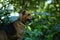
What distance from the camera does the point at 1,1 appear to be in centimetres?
439

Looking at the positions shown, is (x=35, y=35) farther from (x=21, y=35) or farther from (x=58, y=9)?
(x=58, y=9)

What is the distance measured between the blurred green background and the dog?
0.43 feet

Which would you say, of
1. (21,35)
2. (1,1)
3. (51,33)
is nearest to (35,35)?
(21,35)

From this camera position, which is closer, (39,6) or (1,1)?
(1,1)

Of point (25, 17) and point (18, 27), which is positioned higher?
point (25, 17)

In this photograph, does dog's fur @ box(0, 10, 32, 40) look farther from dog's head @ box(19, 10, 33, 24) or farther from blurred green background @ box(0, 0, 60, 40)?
blurred green background @ box(0, 0, 60, 40)

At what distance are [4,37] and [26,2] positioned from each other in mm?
1553

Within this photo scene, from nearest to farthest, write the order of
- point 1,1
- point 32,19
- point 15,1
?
point 32,19, point 1,1, point 15,1

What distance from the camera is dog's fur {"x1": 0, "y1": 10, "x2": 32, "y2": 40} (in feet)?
12.1

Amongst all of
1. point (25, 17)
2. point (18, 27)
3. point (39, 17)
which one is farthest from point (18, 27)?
point (39, 17)

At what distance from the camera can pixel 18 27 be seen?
3.83 meters

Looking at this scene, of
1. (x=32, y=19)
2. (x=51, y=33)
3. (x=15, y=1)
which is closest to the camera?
(x=51, y=33)

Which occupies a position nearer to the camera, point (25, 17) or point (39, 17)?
point (25, 17)

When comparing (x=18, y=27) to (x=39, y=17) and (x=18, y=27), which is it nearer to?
(x=18, y=27)
